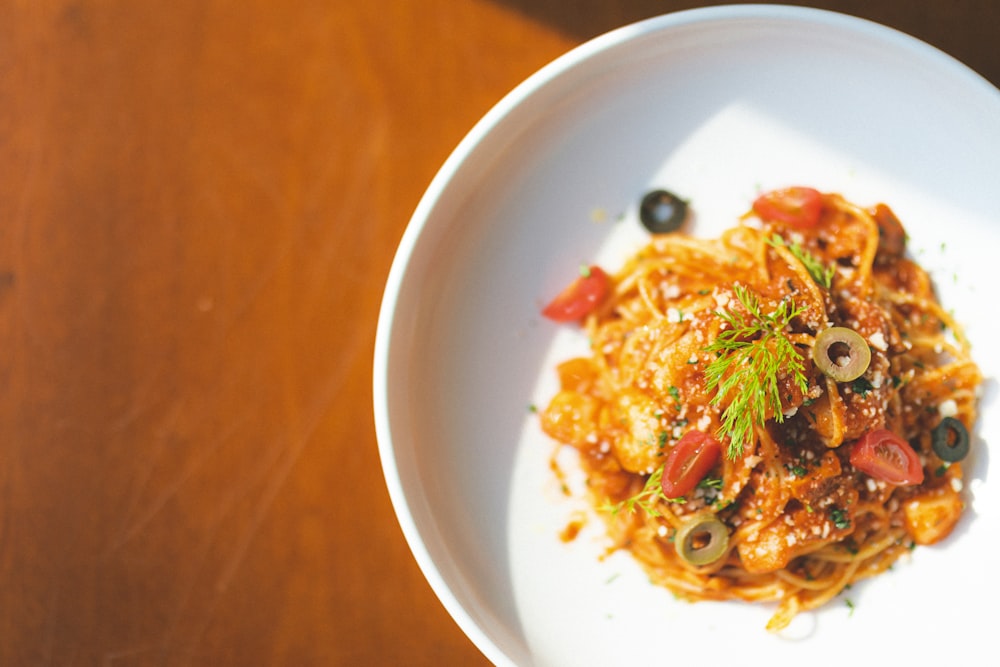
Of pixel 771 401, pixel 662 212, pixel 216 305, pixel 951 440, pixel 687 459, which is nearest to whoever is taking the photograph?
pixel 771 401

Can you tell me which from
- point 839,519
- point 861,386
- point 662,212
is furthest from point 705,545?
point 662,212

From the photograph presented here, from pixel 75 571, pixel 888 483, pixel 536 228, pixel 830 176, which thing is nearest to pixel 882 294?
pixel 830 176

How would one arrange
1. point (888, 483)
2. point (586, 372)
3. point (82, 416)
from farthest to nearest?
point (82, 416), point (586, 372), point (888, 483)

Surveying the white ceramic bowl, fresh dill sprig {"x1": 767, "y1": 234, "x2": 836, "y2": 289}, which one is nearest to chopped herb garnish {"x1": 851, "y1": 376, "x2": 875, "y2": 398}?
fresh dill sprig {"x1": 767, "y1": 234, "x2": 836, "y2": 289}

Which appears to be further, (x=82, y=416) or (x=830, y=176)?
(x=82, y=416)

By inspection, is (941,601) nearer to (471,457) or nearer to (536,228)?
(471,457)

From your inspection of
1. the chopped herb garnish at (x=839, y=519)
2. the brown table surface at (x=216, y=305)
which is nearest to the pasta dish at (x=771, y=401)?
the chopped herb garnish at (x=839, y=519)

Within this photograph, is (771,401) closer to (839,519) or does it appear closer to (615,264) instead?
(839,519)
